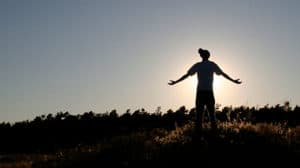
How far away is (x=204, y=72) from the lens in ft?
56.6

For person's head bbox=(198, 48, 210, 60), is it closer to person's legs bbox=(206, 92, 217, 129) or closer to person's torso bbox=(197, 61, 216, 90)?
person's torso bbox=(197, 61, 216, 90)

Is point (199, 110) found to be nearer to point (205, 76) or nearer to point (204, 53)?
point (205, 76)

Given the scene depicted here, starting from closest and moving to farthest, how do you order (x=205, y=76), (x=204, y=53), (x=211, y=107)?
(x=205, y=76), (x=211, y=107), (x=204, y=53)

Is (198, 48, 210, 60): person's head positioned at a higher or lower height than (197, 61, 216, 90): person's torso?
higher

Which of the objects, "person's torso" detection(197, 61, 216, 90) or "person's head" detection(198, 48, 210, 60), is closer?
"person's torso" detection(197, 61, 216, 90)

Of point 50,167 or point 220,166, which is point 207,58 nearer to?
point 220,166

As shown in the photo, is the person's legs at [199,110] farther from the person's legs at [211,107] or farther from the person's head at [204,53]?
the person's head at [204,53]

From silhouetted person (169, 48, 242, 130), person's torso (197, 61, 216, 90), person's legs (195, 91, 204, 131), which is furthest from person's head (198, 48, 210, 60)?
person's legs (195, 91, 204, 131)

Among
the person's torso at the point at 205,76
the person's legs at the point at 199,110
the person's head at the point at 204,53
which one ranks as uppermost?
the person's head at the point at 204,53

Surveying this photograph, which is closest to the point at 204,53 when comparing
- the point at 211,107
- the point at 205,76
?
the point at 205,76

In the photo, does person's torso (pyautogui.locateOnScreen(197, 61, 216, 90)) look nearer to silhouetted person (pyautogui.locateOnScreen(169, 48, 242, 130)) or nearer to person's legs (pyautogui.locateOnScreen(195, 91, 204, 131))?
silhouetted person (pyautogui.locateOnScreen(169, 48, 242, 130))

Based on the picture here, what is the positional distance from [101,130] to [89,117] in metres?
2.03

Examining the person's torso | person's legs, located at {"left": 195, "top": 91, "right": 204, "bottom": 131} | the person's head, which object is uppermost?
the person's head

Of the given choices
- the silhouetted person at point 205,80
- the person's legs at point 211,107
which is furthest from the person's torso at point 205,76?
the person's legs at point 211,107
